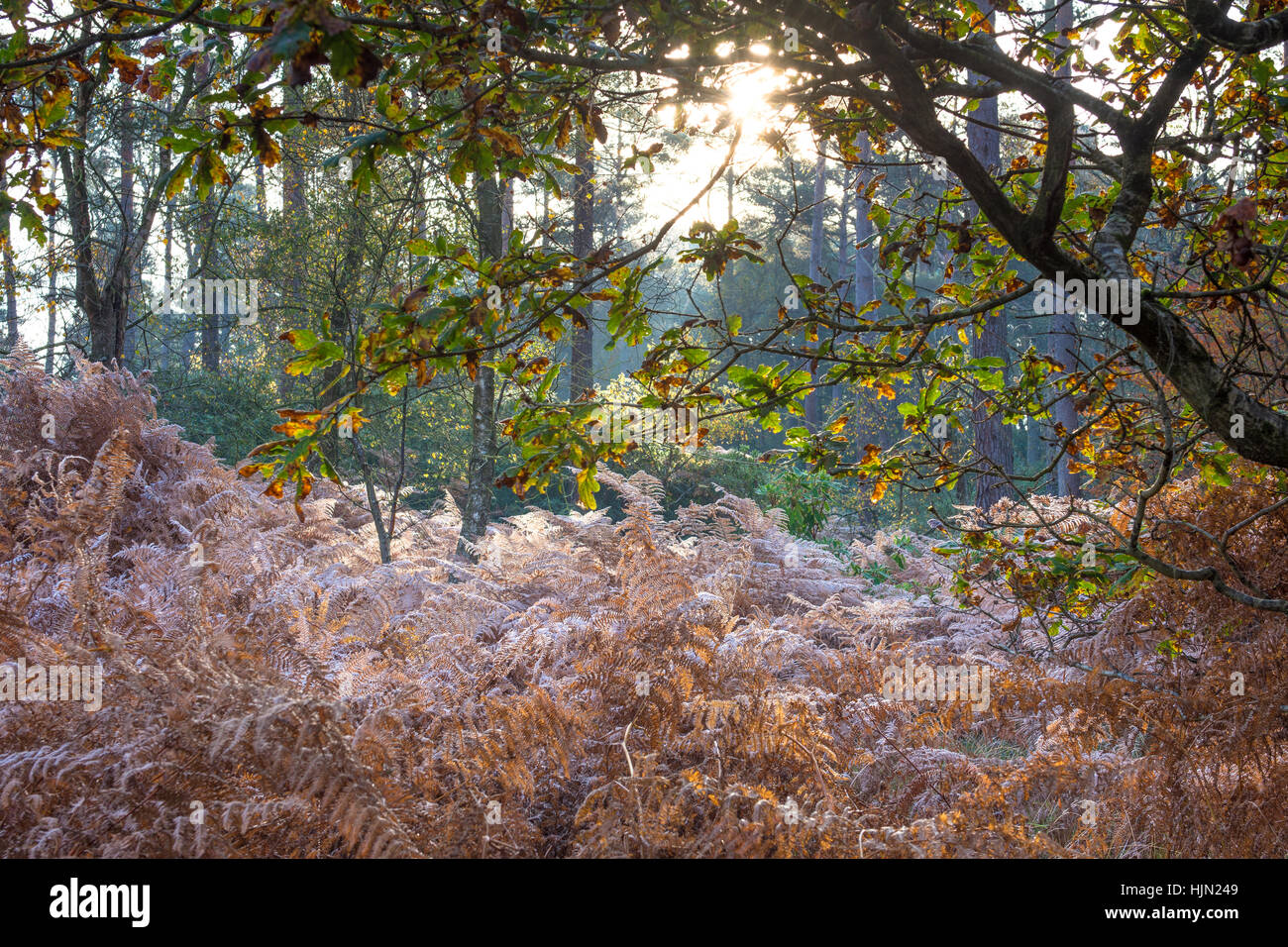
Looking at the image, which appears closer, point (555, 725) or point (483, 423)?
point (555, 725)

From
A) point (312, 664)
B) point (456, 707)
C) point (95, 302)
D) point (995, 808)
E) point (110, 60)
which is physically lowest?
point (995, 808)

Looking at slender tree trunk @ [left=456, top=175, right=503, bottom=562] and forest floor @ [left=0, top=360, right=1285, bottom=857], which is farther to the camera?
slender tree trunk @ [left=456, top=175, right=503, bottom=562]

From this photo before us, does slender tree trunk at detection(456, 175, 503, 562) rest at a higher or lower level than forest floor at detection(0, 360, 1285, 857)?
higher

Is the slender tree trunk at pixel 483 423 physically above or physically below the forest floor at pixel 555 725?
above

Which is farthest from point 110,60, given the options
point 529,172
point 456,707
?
point 456,707

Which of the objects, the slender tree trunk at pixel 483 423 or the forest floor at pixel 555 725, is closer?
the forest floor at pixel 555 725

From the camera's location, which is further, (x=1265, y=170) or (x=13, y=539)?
(x=13, y=539)

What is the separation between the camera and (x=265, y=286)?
29.8 feet

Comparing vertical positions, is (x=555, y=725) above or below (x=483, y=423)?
below

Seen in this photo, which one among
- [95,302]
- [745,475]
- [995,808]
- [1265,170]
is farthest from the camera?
[745,475]
